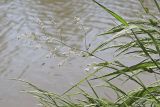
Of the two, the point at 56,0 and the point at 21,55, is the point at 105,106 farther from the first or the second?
the point at 56,0

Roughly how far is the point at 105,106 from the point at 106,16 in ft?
18.0

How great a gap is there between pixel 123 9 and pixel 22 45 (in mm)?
2437

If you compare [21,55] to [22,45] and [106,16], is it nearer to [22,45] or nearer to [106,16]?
[22,45]

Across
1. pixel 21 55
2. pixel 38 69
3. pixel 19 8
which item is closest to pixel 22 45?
pixel 21 55

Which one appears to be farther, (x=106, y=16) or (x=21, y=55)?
(x=106, y=16)

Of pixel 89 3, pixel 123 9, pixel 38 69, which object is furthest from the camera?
pixel 89 3

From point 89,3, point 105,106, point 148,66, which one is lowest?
point 89,3

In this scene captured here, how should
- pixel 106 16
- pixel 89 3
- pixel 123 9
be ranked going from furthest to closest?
pixel 89 3 < pixel 123 9 < pixel 106 16

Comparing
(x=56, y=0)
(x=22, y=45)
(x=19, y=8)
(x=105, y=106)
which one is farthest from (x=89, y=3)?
(x=105, y=106)

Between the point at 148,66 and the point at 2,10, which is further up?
the point at 148,66

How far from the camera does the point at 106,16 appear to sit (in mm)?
6328

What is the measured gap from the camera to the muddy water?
4.03 meters

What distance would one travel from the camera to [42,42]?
3396 mm

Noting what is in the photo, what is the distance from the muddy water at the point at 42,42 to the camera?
4031mm
